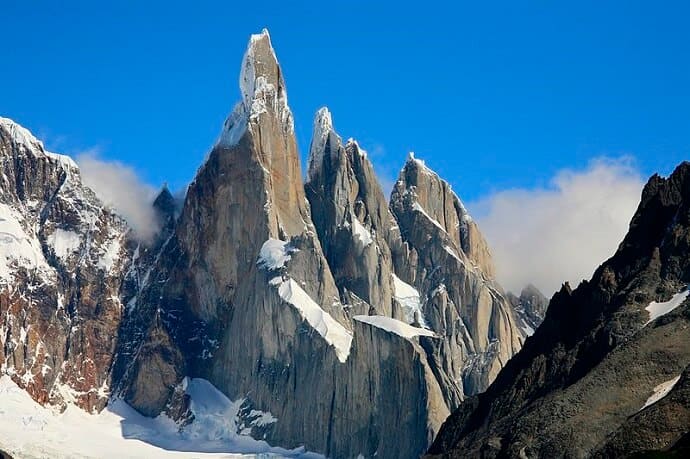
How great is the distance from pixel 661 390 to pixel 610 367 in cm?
674

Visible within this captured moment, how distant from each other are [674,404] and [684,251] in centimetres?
3626

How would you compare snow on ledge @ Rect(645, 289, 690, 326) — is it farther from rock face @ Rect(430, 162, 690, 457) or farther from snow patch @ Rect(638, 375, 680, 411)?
snow patch @ Rect(638, 375, 680, 411)

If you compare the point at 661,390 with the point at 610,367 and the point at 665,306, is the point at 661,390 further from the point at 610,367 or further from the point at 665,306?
the point at 665,306

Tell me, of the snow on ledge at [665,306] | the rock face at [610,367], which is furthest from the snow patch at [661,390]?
the snow on ledge at [665,306]

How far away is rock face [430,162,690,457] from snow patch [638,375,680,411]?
0.39 ft

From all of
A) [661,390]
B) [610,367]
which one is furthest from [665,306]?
[661,390]

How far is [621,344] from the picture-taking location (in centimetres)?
15125

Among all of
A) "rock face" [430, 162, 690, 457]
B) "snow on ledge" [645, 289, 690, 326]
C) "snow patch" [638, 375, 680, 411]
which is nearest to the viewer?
"rock face" [430, 162, 690, 457]

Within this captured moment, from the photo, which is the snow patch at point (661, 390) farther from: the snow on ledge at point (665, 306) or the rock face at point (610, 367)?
the snow on ledge at point (665, 306)

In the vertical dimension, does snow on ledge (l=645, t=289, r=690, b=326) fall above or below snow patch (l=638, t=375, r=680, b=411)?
above

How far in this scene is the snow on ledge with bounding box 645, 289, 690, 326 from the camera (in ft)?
506

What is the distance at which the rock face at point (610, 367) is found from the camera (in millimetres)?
138125

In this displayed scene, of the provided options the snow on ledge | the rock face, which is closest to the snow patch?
the rock face

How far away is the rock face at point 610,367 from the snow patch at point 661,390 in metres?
0.12
